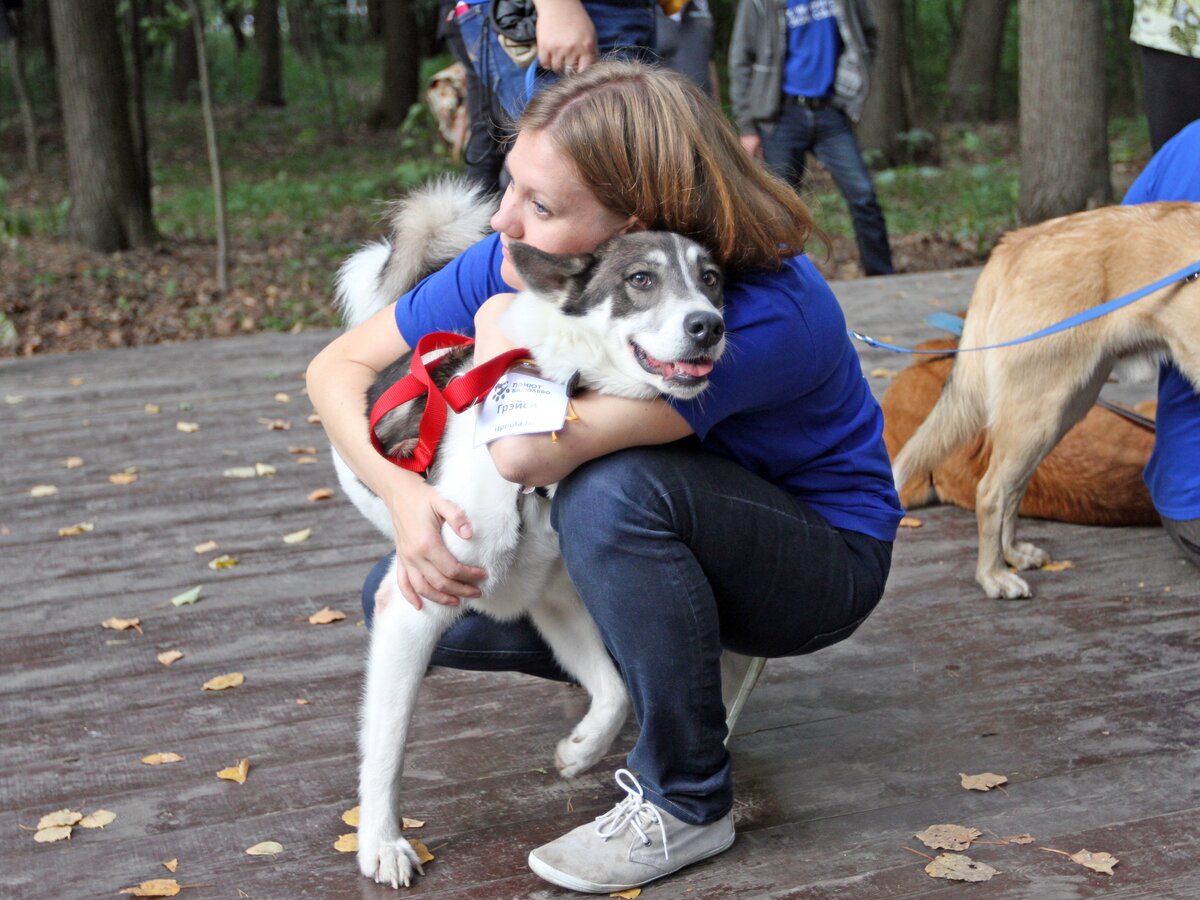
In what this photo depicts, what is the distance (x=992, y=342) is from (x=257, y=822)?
2.21m

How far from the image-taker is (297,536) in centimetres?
370

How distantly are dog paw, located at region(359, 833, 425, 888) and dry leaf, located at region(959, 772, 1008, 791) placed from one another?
3.28 ft

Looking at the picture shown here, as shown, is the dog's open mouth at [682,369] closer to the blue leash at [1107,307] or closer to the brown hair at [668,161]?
the brown hair at [668,161]

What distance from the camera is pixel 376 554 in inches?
140

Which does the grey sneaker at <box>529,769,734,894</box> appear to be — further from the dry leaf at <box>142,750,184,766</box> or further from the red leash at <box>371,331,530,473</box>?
the dry leaf at <box>142,750,184,766</box>

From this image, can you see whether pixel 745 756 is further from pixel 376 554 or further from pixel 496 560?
pixel 376 554

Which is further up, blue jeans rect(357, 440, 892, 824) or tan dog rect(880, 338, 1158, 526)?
blue jeans rect(357, 440, 892, 824)

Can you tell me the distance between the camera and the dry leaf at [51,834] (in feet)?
7.07

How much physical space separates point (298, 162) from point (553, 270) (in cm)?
1384

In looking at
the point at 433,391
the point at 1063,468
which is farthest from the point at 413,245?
the point at 1063,468

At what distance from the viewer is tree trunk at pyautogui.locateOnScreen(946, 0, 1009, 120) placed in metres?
14.2

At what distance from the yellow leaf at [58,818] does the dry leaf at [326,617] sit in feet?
3.03

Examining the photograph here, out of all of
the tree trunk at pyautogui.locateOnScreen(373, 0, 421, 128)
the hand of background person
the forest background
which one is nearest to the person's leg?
the forest background

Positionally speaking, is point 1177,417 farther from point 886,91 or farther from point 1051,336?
point 886,91
